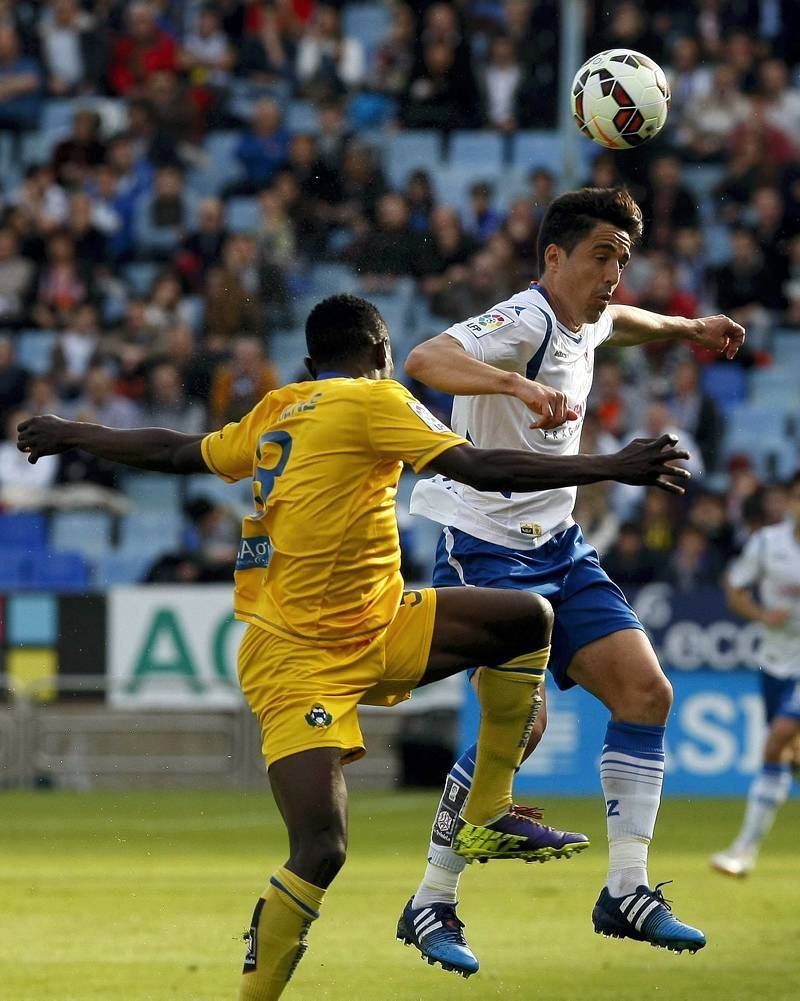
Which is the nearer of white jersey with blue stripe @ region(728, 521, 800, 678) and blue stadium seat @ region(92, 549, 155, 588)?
white jersey with blue stripe @ region(728, 521, 800, 678)

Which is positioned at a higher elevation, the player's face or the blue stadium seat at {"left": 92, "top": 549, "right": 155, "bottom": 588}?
the player's face

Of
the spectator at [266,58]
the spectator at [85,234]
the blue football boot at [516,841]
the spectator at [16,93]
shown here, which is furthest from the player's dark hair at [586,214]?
the spectator at [16,93]

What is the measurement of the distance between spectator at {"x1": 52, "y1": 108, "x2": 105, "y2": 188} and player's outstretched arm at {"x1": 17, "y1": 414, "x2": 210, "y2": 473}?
45.3 ft

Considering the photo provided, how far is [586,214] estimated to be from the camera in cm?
702

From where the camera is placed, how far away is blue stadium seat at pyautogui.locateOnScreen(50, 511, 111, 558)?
1742cm

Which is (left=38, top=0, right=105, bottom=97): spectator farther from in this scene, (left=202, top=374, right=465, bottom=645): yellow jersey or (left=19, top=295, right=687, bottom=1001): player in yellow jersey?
(left=202, top=374, right=465, bottom=645): yellow jersey

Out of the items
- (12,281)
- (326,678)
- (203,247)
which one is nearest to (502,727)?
(326,678)

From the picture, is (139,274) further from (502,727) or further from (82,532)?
(502,727)

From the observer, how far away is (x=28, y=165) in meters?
20.7

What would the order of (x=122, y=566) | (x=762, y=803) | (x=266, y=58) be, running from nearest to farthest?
1. (x=762, y=803)
2. (x=122, y=566)
3. (x=266, y=58)

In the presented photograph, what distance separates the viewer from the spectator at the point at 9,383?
58.3 ft

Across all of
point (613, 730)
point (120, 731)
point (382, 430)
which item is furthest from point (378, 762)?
point (382, 430)

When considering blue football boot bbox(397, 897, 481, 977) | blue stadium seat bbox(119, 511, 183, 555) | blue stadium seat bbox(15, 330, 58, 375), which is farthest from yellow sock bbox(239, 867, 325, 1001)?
blue stadium seat bbox(15, 330, 58, 375)

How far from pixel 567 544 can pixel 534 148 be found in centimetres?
1333
